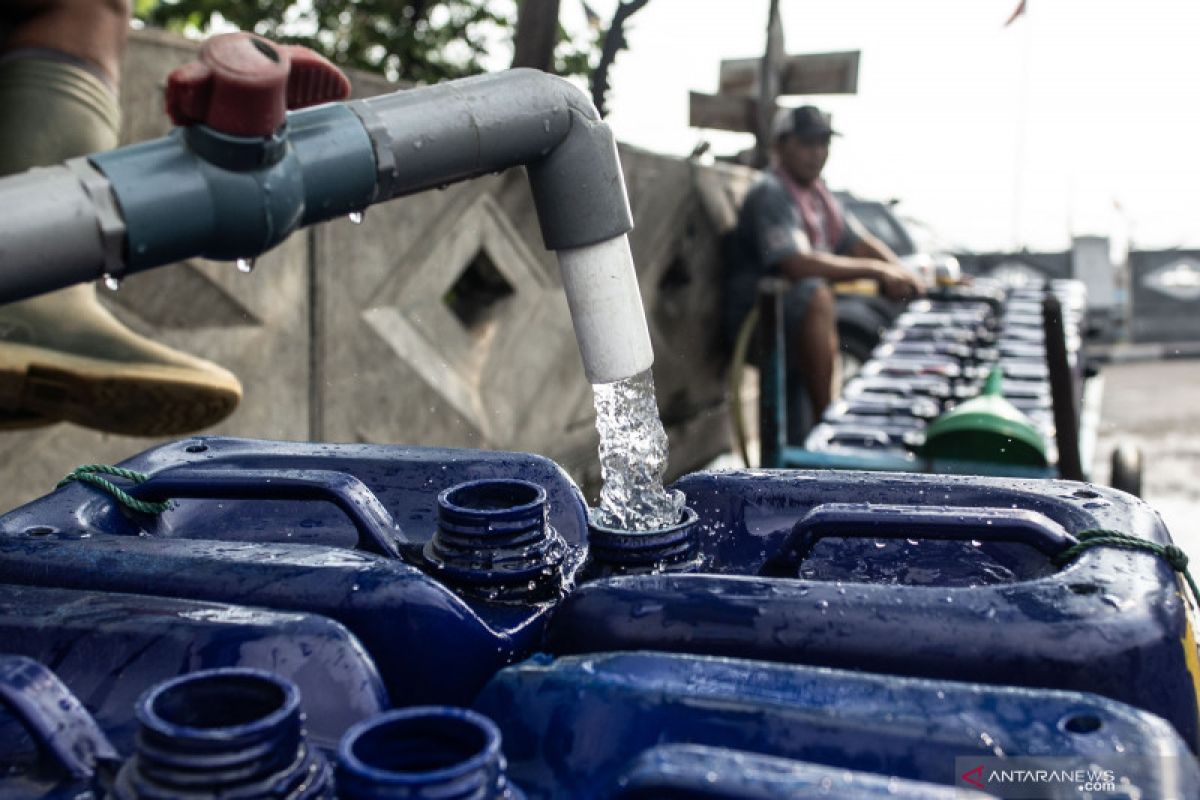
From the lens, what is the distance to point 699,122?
8.43 metres

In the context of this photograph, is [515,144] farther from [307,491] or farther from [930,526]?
[930,526]

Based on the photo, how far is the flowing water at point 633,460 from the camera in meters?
1.52

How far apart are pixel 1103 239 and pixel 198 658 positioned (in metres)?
13.4

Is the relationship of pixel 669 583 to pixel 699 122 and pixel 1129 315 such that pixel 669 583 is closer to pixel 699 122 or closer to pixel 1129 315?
pixel 699 122

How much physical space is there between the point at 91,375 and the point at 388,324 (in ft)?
6.18

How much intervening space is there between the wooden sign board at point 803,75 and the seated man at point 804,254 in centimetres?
174

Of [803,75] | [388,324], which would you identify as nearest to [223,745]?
[388,324]

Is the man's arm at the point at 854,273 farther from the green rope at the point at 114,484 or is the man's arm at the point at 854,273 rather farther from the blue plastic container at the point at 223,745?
the blue plastic container at the point at 223,745

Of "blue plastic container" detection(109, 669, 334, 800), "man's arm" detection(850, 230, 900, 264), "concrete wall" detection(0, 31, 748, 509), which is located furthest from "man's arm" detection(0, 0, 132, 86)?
"man's arm" detection(850, 230, 900, 264)

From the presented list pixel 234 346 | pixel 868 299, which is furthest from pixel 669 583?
pixel 868 299

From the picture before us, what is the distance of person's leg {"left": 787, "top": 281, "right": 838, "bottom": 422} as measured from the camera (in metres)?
5.74

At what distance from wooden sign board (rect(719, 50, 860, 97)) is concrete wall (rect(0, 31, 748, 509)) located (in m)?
2.39

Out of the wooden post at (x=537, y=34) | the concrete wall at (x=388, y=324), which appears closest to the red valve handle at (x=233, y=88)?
the concrete wall at (x=388, y=324)

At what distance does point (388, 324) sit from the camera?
164 inches
